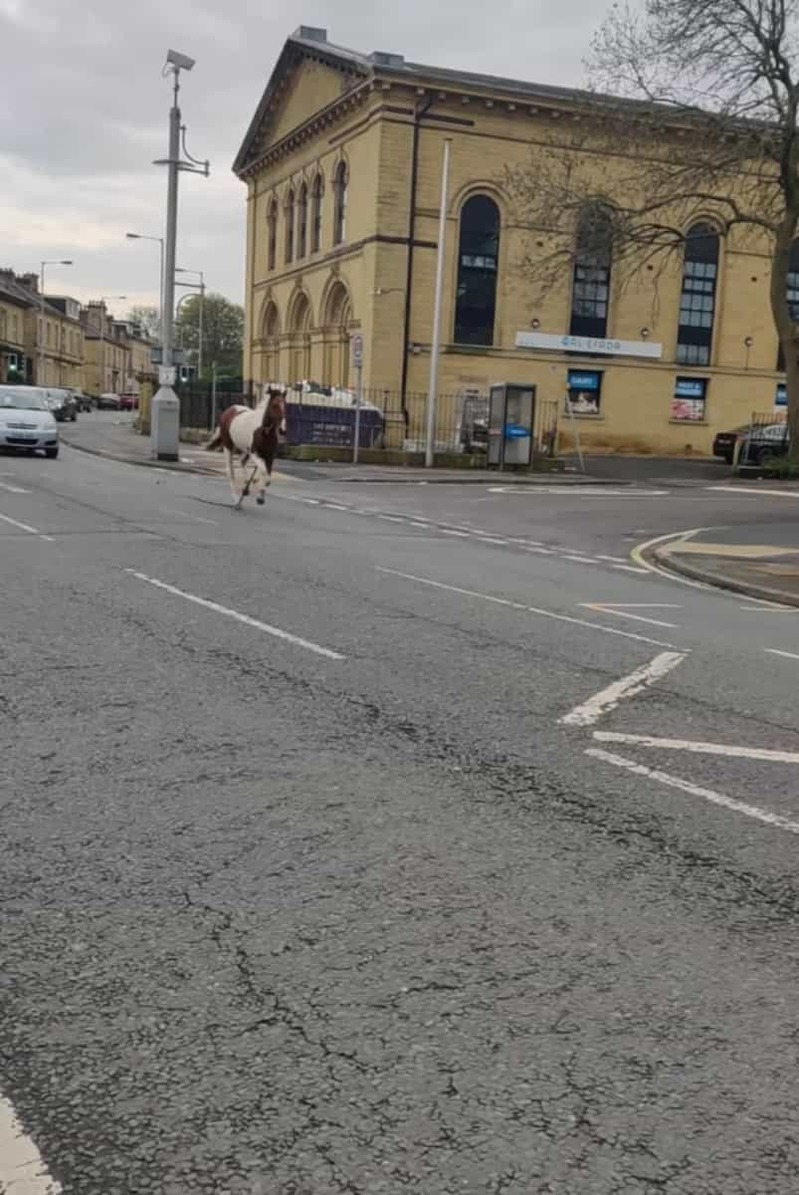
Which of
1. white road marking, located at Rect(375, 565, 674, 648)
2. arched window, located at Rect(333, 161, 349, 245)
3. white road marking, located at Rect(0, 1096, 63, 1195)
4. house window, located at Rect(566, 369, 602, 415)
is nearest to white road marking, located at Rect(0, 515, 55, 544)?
white road marking, located at Rect(375, 565, 674, 648)

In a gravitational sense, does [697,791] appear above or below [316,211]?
below

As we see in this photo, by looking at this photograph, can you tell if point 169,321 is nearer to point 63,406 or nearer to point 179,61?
point 179,61

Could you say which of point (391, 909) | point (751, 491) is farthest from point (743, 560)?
point (751, 491)

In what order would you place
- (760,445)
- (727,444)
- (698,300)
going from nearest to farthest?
(760,445) → (727,444) → (698,300)

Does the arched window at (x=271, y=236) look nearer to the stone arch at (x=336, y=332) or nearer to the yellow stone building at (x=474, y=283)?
the yellow stone building at (x=474, y=283)

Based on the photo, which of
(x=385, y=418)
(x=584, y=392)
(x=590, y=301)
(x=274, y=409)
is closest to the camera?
(x=274, y=409)

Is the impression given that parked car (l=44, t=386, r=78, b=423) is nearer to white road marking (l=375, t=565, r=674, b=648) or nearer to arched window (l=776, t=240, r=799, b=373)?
arched window (l=776, t=240, r=799, b=373)

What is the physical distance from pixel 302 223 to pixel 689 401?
59.3ft

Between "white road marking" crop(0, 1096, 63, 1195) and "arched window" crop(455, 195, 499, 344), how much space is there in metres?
40.1

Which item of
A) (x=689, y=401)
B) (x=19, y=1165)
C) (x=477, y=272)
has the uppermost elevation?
(x=477, y=272)

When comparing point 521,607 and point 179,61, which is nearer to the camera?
point 521,607

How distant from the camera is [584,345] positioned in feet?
140

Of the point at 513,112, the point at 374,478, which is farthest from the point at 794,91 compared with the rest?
the point at 374,478

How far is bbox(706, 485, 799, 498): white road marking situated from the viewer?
28.9 metres
